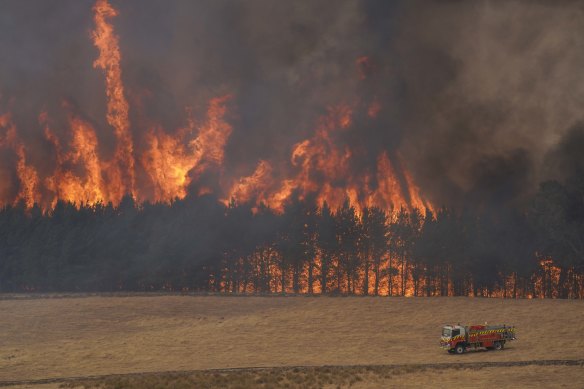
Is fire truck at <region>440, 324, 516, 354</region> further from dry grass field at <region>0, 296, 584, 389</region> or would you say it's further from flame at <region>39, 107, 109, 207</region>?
flame at <region>39, 107, 109, 207</region>

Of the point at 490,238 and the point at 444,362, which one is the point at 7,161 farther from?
the point at 444,362

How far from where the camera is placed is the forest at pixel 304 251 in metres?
109

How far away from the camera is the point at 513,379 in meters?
49.5

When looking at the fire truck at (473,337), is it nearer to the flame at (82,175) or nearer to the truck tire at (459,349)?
the truck tire at (459,349)

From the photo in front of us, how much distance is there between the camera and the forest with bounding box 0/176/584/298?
357 feet

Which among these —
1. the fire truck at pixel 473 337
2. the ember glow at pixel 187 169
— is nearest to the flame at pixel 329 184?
the ember glow at pixel 187 169

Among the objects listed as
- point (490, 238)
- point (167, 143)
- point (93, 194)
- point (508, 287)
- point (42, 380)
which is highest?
point (167, 143)

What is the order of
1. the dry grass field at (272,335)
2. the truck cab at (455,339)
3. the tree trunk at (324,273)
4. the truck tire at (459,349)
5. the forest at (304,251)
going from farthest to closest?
the tree trunk at (324,273) → the forest at (304,251) → the truck tire at (459,349) → the truck cab at (455,339) → the dry grass field at (272,335)

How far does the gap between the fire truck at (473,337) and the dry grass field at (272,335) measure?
1120 mm

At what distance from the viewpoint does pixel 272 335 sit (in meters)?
70.8

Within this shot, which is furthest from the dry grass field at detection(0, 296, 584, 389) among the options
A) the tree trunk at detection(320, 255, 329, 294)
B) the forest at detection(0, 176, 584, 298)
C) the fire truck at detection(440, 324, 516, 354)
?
the forest at detection(0, 176, 584, 298)

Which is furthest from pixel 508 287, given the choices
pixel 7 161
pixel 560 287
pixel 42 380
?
pixel 7 161

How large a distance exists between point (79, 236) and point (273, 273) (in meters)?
35.6

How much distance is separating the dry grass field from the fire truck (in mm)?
1120
